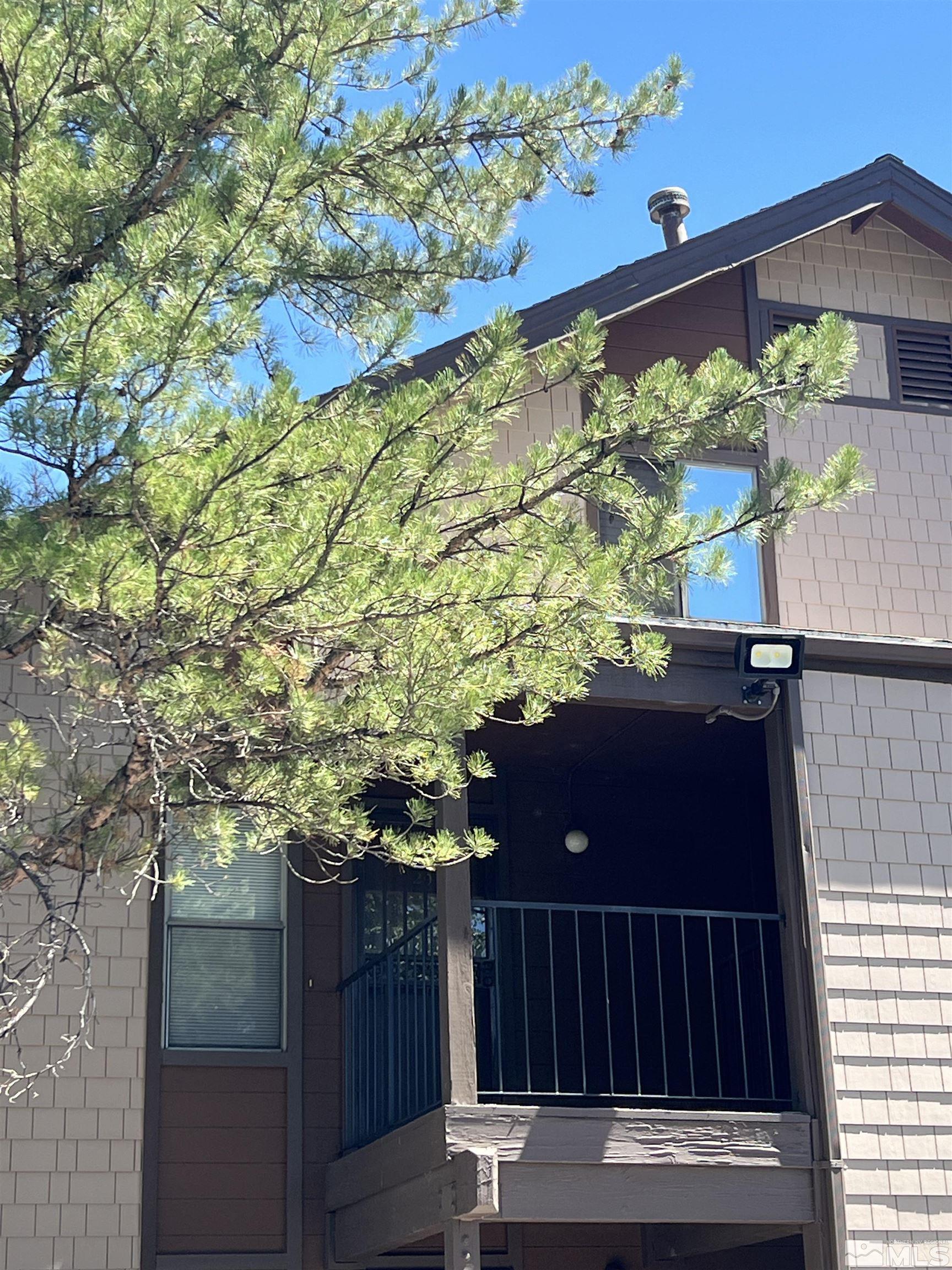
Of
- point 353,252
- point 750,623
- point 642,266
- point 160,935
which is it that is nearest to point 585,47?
point 353,252

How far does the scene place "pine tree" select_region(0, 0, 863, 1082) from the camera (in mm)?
5785

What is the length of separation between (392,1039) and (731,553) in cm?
322

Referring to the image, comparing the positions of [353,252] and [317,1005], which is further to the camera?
[317,1005]

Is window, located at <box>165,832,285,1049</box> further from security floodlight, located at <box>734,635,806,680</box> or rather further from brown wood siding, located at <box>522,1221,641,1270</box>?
security floodlight, located at <box>734,635,806,680</box>

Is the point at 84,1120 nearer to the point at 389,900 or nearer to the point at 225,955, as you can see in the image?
the point at 225,955

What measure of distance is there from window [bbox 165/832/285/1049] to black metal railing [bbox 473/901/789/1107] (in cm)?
140

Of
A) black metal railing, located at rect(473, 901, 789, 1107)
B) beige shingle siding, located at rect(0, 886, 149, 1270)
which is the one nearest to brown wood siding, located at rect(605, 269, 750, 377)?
black metal railing, located at rect(473, 901, 789, 1107)

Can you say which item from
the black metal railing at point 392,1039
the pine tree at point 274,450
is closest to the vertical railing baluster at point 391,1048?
the black metal railing at point 392,1039

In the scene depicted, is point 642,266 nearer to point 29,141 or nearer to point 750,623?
point 750,623

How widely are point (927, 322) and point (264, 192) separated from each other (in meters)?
5.73

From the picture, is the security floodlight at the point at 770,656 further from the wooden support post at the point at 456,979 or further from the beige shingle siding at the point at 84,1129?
the beige shingle siding at the point at 84,1129

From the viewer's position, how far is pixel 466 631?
21.3 ft

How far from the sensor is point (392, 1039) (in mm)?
8664

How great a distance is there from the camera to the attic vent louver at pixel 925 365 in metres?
10.2
